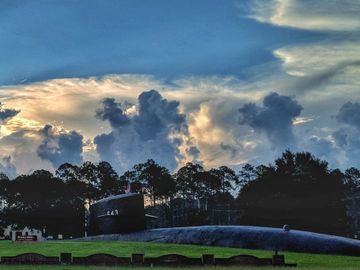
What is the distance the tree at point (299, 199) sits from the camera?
88.7 metres

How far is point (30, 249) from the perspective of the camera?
4128cm

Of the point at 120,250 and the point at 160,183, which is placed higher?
the point at 160,183

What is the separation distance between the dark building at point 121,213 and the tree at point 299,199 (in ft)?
138

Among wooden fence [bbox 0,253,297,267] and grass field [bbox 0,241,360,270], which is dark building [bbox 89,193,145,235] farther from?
wooden fence [bbox 0,253,297,267]

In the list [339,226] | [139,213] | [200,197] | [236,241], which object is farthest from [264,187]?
[236,241]

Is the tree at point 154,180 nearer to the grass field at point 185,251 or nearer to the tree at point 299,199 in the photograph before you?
the tree at point 299,199

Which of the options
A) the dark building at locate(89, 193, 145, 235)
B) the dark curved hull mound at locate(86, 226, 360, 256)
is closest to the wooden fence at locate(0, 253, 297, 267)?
the dark curved hull mound at locate(86, 226, 360, 256)

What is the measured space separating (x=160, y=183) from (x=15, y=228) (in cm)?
3057

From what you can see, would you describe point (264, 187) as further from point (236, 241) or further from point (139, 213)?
point (236, 241)

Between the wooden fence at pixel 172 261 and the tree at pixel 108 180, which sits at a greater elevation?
the tree at pixel 108 180

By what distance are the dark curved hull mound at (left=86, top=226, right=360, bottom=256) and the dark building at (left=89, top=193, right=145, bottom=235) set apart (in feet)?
8.53

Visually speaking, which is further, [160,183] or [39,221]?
[160,183]

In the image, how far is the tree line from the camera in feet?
296

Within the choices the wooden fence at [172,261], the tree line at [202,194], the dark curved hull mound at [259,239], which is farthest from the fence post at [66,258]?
the tree line at [202,194]
